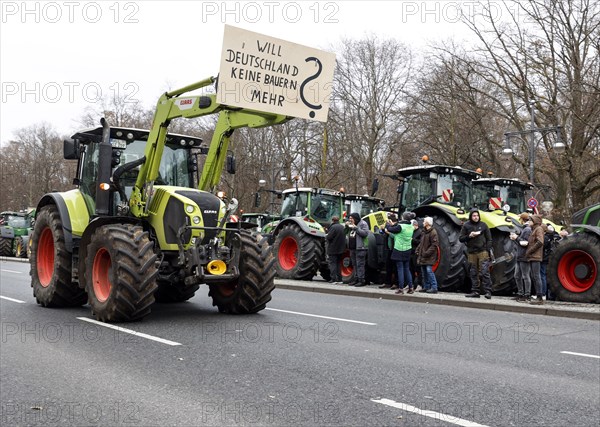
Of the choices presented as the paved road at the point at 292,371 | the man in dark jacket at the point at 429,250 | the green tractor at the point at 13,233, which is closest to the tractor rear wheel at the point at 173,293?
the paved road at the point at 292,371

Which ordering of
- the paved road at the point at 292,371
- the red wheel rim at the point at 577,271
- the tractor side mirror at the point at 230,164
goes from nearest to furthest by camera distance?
the paved road at the point at 292,371 → the tractor side mirror at the point at 230,164 → the red wheel rim at the point at 577,271

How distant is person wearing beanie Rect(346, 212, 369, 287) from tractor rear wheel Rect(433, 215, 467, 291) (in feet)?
6.45

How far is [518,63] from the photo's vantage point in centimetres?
2997

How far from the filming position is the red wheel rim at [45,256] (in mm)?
11148

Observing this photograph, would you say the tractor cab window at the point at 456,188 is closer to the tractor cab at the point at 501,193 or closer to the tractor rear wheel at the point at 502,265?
the tractor cab at the point at 501,193

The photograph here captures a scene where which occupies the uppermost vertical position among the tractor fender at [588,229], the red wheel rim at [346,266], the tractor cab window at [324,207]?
the tractor cab window at [324,207]

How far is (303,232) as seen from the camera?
17734 mm

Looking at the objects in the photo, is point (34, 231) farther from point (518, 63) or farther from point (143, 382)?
point (518, 63)

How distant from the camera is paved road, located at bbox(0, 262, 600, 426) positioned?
4.86 metres

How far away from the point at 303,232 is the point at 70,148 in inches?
340

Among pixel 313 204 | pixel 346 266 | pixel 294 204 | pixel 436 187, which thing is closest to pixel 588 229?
pixel 436 187

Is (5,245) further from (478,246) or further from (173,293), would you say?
(478,246)

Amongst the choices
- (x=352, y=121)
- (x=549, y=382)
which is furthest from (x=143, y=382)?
(x=352, y=121)

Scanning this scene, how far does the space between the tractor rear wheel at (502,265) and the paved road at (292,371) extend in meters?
3.83
